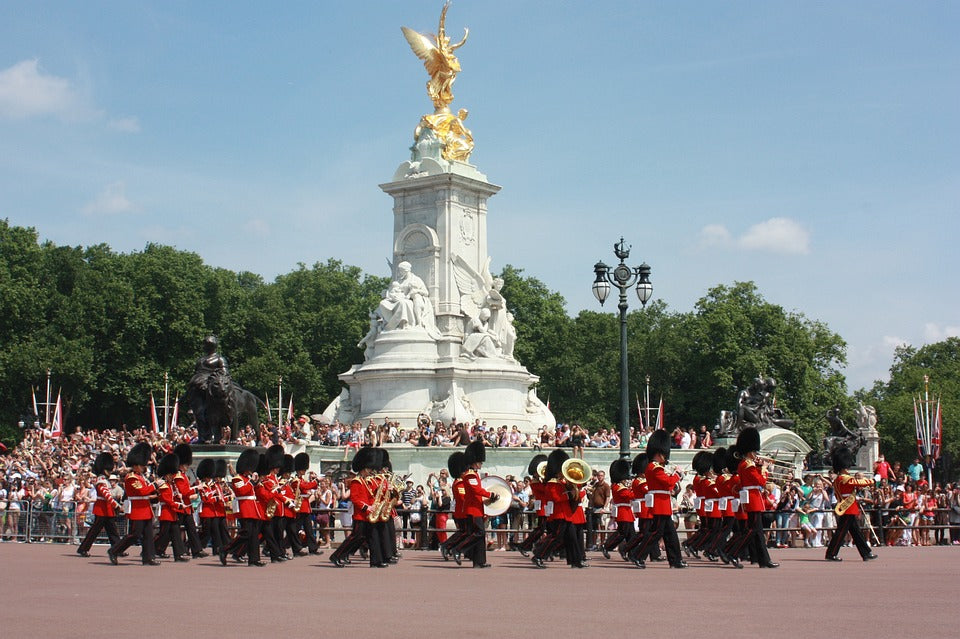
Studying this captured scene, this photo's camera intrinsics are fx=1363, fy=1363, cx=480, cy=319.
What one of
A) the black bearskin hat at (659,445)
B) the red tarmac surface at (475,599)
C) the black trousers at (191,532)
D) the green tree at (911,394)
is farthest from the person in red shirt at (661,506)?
the green tree at (911,394)

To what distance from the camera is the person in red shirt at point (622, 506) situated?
22.1 meters

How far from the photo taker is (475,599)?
14.9 m

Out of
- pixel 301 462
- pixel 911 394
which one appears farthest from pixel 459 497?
pixel 911 394

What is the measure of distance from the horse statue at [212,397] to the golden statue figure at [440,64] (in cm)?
2087

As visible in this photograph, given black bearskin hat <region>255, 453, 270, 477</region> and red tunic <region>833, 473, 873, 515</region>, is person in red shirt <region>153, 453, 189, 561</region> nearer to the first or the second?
black bearskin hat <region>255, 453, 270, 477</region>

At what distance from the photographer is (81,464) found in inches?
1414

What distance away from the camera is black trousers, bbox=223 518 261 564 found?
2091 cm

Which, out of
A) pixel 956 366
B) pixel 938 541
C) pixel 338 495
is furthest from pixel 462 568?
pixel 956 366

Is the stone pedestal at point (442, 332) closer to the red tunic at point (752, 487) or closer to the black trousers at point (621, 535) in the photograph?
the black trousers at point (621, 535)

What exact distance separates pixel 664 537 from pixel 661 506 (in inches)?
20.4

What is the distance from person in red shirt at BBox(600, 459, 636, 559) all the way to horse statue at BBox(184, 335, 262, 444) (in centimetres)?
931

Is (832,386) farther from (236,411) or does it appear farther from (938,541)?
(236,411)

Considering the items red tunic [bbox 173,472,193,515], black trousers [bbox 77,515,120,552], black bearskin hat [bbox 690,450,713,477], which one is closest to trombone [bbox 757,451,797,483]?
black bearskin hat [bbox 690,450,713,477]

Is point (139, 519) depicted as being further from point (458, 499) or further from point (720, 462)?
point (720, 462)
